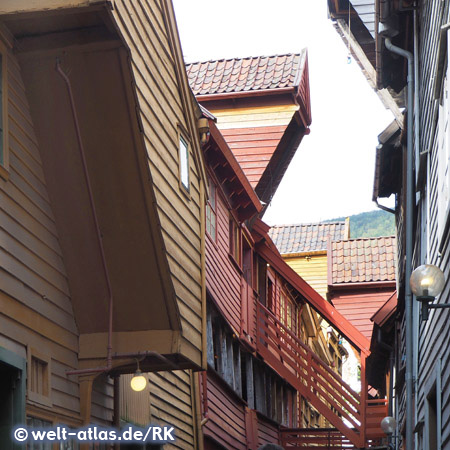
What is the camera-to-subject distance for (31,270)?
26.0 ft

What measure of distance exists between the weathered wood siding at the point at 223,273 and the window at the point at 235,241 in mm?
291

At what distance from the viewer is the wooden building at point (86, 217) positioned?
761 centimetres

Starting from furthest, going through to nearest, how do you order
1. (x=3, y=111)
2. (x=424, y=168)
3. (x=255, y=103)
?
1. (x=255, y=103)
2. (x=424, y=168)
3. (x=3, y=111)

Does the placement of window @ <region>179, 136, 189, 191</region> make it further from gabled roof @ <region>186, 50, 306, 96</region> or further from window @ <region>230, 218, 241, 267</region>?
gabled roof @ <region>186, 50, 306, 96</region>

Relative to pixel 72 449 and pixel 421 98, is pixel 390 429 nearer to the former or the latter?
pixel 421 98

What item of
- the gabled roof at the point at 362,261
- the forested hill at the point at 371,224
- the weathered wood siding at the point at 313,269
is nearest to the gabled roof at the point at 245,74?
the gabled roof at the point at 362,261

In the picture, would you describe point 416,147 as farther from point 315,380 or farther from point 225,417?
point 315,380

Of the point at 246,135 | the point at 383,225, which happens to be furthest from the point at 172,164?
the point at 383,225

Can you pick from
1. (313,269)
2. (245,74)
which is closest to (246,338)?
(245,74)

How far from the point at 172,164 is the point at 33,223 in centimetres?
231

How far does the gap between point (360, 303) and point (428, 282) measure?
947 inches

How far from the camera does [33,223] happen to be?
8.09 meters

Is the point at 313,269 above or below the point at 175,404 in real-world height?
above

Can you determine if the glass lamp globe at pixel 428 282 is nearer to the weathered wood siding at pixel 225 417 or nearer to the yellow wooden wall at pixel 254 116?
the weathered wood siding at pixel 225 417
